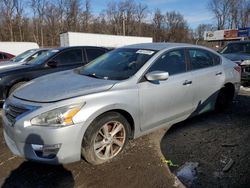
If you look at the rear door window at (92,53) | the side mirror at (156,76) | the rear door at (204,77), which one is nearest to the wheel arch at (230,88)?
the rear door at (204,77)

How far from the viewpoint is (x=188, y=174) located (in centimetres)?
338

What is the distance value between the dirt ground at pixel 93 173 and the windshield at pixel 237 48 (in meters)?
7.31

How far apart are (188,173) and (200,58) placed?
2.42 meters

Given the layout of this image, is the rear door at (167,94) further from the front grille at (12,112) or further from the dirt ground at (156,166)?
the front grille at (12,112)

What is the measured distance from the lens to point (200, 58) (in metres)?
5.06

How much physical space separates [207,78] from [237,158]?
1677 mm

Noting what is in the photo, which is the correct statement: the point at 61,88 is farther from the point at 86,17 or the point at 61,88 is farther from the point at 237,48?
the point at 86,17

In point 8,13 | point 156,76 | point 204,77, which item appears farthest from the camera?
point 8,13

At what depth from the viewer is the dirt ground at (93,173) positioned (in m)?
3.22

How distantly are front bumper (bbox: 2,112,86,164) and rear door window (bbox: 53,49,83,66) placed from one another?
4396 millimetres

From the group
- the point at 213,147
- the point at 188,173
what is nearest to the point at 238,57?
the point at 213,147

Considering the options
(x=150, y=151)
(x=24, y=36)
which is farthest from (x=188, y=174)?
(x=24, y=36)

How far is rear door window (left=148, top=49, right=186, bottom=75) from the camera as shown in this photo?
4224 millimetres

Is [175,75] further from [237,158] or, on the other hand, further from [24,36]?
[24,36]
